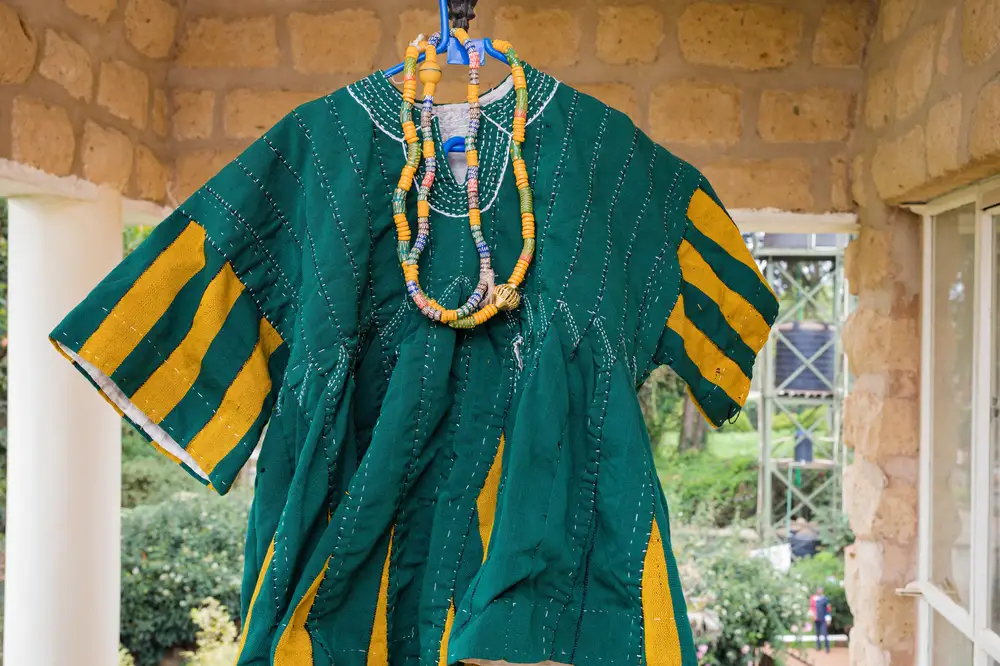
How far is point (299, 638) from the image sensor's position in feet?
2.54

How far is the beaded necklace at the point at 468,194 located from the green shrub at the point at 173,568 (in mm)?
3524

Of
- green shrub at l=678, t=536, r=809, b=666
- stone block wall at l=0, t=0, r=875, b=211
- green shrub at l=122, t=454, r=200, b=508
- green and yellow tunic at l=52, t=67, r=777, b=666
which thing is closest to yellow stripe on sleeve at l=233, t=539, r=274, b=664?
green and yellow tunic at l=52, t=67, r=777, b=666

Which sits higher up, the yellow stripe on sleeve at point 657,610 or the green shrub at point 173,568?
the yellow stripe on sleeve at point 657,610

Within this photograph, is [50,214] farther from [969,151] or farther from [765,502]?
[765,502]

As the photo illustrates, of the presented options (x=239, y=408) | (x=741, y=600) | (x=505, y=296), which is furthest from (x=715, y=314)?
(x=741, y=600)

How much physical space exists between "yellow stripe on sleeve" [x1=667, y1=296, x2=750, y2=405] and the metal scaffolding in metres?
4.67

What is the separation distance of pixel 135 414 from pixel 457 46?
0.50m

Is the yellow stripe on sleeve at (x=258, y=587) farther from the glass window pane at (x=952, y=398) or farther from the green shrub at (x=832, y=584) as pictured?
the green shrub at (x=832, y=584)

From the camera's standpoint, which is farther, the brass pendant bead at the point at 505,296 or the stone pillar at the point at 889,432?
the stone pillar at the point at 889,432

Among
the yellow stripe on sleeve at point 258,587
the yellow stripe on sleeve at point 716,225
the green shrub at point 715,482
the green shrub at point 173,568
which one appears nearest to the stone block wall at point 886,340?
the yellow stripe on sleeve at point 716,225

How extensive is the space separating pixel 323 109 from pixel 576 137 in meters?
0.27

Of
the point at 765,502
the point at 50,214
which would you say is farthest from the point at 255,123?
the point at 765,502

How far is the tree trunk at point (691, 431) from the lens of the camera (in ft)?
20.0

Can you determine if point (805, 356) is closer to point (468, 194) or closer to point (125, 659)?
point (125, 659)
